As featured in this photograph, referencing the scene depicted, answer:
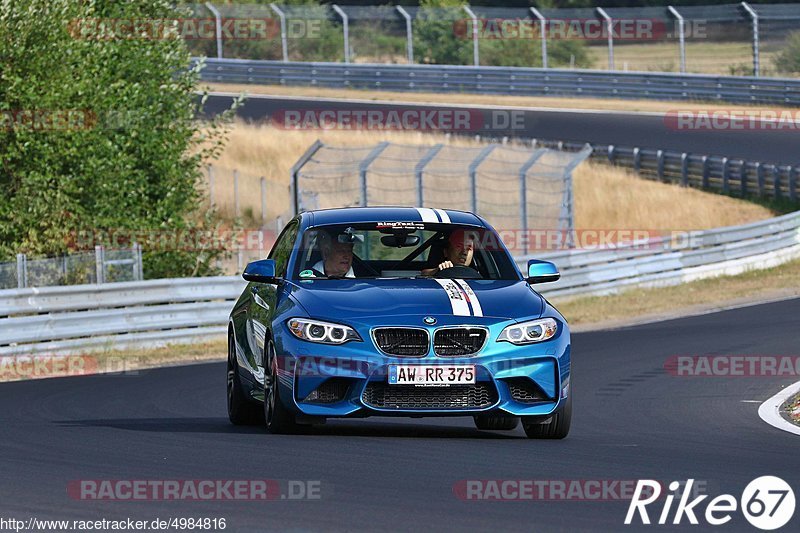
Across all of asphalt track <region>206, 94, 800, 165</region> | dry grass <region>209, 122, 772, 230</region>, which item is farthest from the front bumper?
asphalt track <region>206, 94, 800, 165</region>

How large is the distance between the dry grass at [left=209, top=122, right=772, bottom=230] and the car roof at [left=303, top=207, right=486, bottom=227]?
939 inches

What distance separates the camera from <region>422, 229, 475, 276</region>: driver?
11141 mm

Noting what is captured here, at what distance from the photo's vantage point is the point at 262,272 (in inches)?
428

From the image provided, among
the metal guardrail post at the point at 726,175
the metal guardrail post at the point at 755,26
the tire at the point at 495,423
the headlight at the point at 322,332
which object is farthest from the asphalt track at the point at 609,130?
the headlight at the point at 322,332

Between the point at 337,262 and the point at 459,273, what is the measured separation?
0.84 m

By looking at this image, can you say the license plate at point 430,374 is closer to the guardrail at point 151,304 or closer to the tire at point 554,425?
the tire at point 554,425

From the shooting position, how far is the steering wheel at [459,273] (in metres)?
11.0

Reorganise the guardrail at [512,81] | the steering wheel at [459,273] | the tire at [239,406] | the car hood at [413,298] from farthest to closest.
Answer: the guardrail at [512,81] → the tire at [239,406] → the steering wheel at [459,273] → the car hood at [413,298]

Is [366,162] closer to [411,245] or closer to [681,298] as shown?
[681,298]

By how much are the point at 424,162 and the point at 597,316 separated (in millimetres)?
4552

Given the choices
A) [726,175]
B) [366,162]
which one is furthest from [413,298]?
[726,175]

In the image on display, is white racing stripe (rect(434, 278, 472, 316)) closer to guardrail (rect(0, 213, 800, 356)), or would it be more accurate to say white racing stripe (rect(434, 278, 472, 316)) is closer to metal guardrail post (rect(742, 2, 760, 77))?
guardrail (rect(0, 213, 800, 356))

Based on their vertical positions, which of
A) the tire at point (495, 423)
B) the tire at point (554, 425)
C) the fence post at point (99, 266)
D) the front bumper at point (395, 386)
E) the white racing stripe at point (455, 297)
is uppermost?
A: the white racing stripe at point (455, 297)

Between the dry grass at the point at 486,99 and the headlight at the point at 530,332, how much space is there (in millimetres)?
36123
